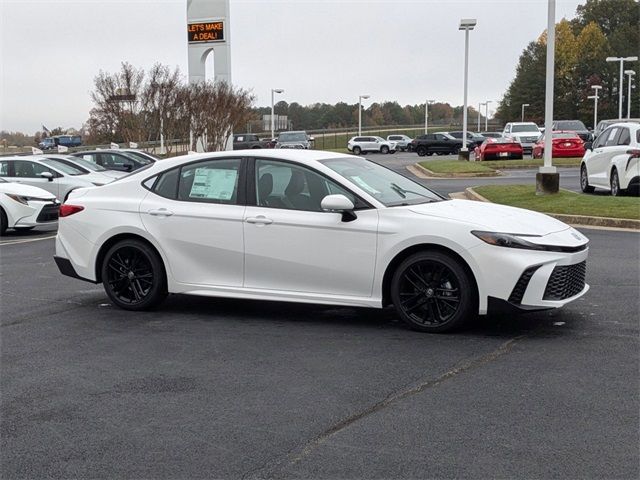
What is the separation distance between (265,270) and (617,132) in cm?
1214

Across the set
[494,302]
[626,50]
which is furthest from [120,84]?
[626,50]

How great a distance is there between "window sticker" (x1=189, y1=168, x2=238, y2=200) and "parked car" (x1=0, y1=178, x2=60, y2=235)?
9.36m

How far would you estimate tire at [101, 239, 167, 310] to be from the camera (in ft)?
25.7

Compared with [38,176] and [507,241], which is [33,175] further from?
[507,241]

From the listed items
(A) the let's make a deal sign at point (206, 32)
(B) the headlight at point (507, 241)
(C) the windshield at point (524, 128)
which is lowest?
(B) the headlight at point (507, 241)

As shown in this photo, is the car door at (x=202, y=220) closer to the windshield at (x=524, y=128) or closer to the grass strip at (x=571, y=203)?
the grass strip at (x=571, y=203)

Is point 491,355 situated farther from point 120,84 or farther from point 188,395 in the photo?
point 120,84

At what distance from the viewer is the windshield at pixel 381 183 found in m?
7.32

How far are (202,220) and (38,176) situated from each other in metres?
13.1

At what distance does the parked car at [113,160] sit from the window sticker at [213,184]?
54.4ft

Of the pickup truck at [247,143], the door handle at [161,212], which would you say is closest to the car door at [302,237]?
the door handle at [161,212]

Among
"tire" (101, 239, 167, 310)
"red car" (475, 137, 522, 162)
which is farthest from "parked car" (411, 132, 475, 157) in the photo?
"tire" (101, 239, 167, 310)

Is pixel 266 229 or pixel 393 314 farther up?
pixel 266 229

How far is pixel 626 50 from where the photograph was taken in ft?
323
